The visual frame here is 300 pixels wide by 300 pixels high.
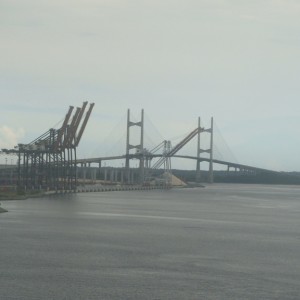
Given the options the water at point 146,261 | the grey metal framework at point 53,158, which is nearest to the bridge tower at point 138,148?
the grey metal framework at point 53,158

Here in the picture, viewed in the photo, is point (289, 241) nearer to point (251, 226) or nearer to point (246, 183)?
point (251, 226)

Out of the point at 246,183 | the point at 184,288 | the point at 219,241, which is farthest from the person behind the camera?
the point at 246,183

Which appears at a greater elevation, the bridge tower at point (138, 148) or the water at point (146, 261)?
the bridge tower at point (138, 148)

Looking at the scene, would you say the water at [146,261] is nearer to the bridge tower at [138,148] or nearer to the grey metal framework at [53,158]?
the grey metal framework at [53,158]

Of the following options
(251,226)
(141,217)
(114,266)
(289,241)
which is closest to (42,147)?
(141,217)

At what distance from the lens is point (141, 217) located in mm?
32531

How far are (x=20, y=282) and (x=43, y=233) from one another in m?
10.3

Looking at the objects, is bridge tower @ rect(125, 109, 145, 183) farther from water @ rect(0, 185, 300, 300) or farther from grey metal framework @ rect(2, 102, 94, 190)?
Answer: water @ rect(0, 185, 300, 300)

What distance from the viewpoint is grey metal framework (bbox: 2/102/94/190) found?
7388cm

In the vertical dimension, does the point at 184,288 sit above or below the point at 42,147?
below

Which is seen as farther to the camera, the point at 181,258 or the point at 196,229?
the point at 196,229

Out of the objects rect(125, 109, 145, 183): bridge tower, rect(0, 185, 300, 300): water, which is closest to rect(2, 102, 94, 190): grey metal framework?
rect(125, 109, 145, 183): bridge tower

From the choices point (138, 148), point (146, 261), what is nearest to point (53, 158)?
point (138, 148)

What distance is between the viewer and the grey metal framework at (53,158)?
7388 cm
